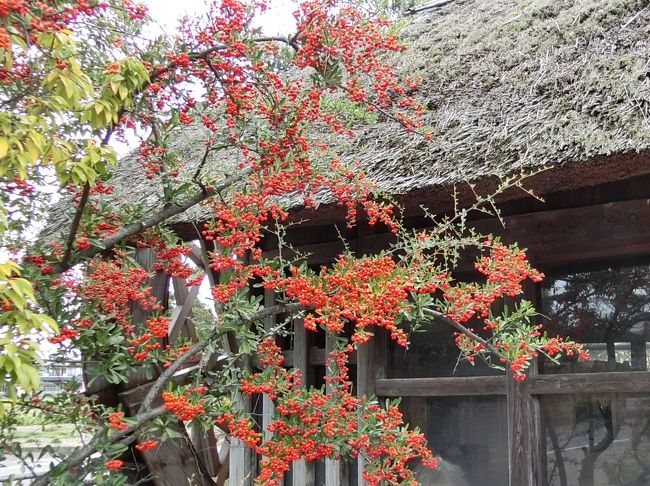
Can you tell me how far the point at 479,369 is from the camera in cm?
355

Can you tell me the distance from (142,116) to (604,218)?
2.15 meters

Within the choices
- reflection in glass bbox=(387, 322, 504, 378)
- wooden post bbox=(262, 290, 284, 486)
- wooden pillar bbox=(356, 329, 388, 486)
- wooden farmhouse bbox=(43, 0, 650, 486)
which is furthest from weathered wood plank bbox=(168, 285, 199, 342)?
reflection in glass bbox=(387, 322, 504, 378)

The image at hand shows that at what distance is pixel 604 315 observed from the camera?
319cm

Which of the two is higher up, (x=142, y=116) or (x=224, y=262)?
(x=142, y=116)

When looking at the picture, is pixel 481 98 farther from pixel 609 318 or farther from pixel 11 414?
pixel 11 414

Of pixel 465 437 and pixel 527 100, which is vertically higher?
pixel 527 100

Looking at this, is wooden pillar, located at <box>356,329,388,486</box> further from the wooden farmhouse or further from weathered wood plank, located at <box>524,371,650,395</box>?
weathered wood plank, located at <box>524,371,650,395</box>

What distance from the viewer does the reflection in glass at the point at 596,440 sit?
2980mm

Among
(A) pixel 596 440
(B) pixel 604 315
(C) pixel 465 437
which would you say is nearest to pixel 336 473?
(C) pixel 465 437

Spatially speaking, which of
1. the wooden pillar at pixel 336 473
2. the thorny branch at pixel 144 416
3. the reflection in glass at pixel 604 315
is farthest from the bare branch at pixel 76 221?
the reflection in glass at pixel 604 315

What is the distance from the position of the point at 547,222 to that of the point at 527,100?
0.61m

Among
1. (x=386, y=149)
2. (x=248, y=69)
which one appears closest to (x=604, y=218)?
(x=386, y=149)

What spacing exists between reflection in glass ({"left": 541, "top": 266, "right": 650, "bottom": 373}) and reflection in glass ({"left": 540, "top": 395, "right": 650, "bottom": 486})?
0.55 feet

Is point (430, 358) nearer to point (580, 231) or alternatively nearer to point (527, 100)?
point (580, 231)
